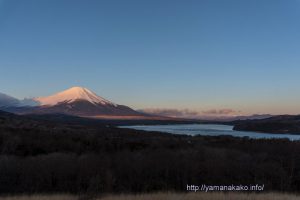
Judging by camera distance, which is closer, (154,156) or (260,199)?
(260,199)

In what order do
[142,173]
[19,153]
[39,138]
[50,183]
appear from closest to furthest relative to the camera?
1. [50,183]
2. [142,173]
3. [19,153]
4. [39,138]

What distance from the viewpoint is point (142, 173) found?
74.8ft

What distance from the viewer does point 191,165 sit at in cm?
2439

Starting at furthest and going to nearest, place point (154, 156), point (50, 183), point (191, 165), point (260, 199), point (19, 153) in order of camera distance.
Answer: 1. point (19, 153)
2. point (154, 156)
3. point (191, 165)
4. point (50, 183)
5. point (260, 199)

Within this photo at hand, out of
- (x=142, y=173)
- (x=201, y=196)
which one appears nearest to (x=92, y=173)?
(x=142, y=173)

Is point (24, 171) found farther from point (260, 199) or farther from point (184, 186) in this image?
point (260, 199)

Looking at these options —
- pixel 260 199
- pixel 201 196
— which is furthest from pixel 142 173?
pixel 260 199

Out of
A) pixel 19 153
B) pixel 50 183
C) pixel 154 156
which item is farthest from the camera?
pixel 19 153

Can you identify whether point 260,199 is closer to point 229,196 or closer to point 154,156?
point 229,196

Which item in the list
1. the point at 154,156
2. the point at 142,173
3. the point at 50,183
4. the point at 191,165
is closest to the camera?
the point at 50,183

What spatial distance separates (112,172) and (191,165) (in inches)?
199

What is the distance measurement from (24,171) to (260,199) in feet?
40.2

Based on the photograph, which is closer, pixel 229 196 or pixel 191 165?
pixel 229 196

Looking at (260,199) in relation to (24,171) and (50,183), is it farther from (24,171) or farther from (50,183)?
(24,171)
